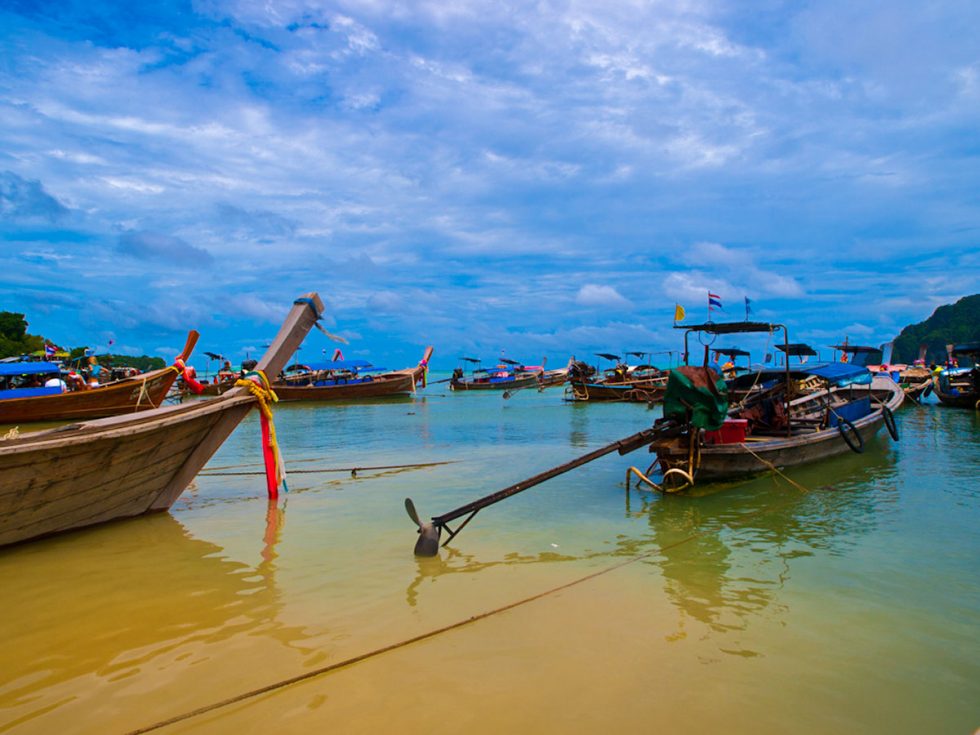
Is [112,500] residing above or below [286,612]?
above

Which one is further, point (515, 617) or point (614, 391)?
point (614, 391)

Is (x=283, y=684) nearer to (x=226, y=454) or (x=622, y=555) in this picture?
(x=622, y=555)

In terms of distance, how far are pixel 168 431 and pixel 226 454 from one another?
36.9 feet

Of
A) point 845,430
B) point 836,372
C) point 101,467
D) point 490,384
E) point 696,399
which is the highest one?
point 836,372

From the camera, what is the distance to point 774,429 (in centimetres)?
1301

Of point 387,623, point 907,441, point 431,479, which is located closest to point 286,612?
point 387,623

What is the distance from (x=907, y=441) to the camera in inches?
707

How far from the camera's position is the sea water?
3.97 metres

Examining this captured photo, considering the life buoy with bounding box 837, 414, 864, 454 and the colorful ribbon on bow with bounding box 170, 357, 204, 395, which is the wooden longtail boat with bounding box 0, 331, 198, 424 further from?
the life buoy with bounding box 837, 414, 864, 454

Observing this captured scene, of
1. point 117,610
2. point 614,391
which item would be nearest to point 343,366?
point 614,391

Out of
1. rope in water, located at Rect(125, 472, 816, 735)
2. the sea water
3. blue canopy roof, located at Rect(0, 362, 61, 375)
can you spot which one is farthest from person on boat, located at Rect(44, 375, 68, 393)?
rope in water, located at Rect(125, 472, 816, 735)

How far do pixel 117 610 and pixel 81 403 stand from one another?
2718cm

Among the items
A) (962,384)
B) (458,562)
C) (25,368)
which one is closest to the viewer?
(458,562)

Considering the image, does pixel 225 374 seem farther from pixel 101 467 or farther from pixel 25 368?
pixel 101 467
